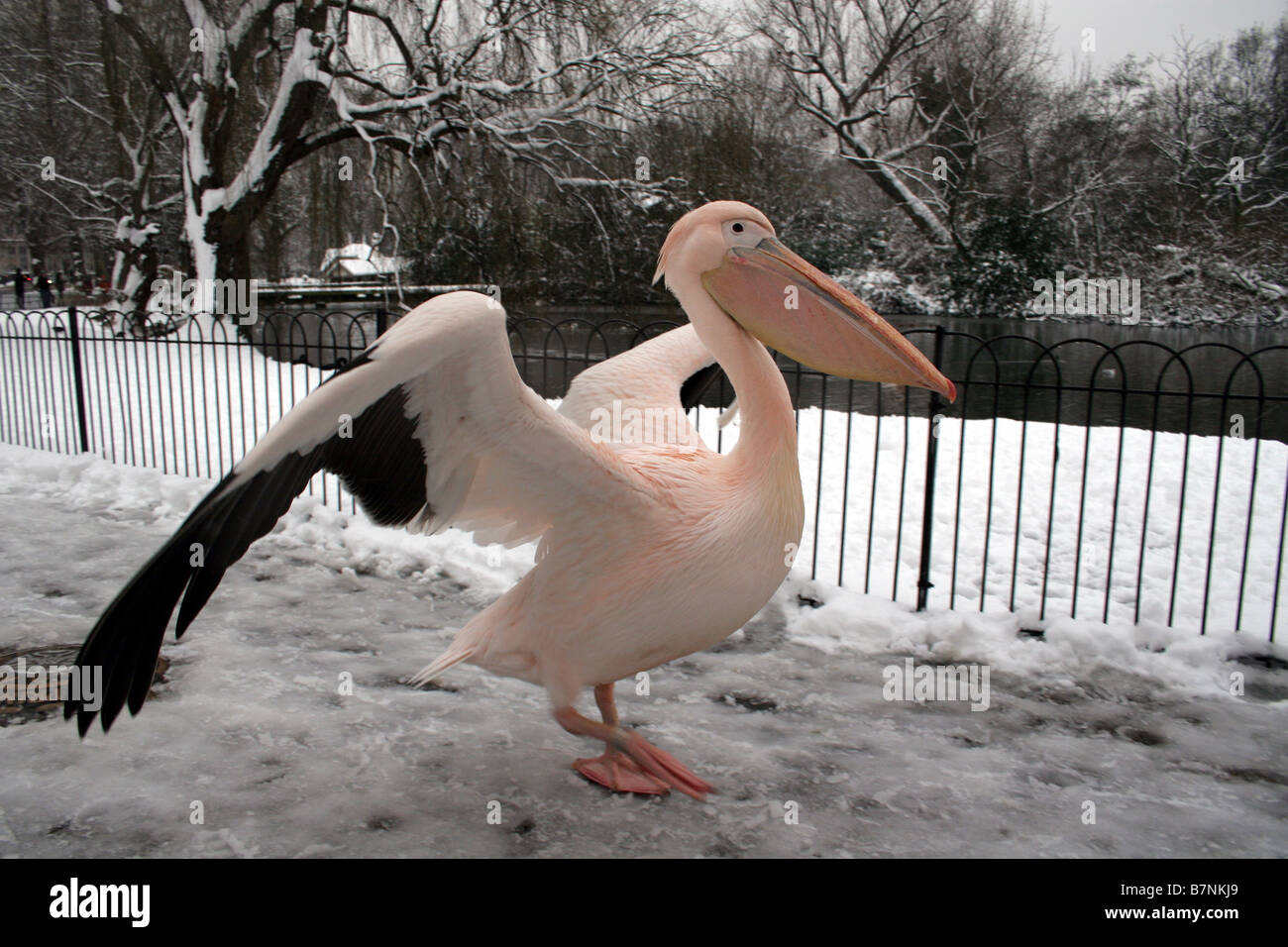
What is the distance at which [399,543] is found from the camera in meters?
5.46

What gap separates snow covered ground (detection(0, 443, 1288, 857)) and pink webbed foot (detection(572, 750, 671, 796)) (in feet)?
0.16

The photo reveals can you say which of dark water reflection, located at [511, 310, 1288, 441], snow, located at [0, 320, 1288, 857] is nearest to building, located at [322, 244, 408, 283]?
dark water reflection, located at [511, 310, 1288, 441]

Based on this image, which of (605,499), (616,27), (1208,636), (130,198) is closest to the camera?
(605,499)

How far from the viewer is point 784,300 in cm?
255

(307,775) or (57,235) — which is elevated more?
(57,235)

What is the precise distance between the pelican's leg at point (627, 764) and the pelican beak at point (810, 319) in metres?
1.35

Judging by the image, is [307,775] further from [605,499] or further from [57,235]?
[57,235]

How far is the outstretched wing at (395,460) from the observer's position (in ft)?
6.98

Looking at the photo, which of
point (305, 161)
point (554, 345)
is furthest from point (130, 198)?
point (554, 345)

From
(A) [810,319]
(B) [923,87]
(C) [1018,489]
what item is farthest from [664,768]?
(B) [923,87]

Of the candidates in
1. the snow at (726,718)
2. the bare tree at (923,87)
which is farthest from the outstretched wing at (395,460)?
the bare tree at (923,87)

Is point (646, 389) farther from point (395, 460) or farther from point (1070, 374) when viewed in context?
point (1070, 374)

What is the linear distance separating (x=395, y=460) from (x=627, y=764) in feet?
4.45

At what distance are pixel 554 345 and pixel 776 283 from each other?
47.3 ft
